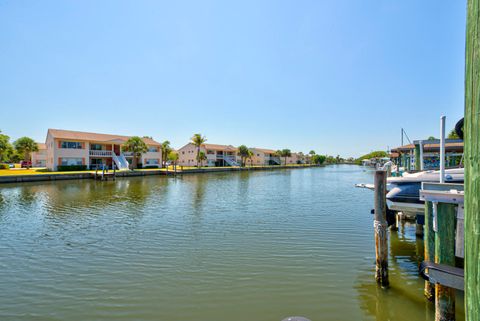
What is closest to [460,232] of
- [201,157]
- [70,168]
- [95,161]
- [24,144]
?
[70,168]

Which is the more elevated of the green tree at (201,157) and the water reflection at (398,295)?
the green tree at (201,157)

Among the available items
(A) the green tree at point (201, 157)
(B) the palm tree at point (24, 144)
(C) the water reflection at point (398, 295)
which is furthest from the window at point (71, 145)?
(C) the water reflection at point (398, 295)

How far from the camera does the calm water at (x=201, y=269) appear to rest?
19.6 feet

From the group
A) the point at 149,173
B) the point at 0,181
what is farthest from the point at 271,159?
the point at 0,181

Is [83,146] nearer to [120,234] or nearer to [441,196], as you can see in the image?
[120,234]

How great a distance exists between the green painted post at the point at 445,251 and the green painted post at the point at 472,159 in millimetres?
3807

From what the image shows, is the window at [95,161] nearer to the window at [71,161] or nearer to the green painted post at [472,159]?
the window at [71,161]

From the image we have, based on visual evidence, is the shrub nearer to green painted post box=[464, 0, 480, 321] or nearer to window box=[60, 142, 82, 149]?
window box=[60, 142, 82, 149]

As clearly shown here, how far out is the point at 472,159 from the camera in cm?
169

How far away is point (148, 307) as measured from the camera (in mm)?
6062

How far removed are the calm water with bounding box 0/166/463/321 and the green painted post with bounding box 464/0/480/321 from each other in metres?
4.68

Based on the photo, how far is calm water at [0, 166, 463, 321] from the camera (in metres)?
5.99

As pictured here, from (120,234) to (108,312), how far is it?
6235 millimetres

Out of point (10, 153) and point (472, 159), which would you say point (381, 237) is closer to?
point (472, 159)
